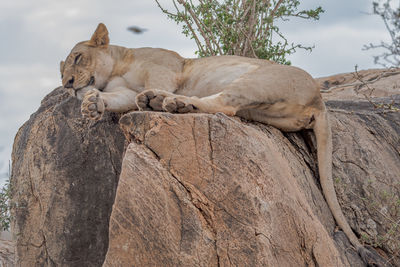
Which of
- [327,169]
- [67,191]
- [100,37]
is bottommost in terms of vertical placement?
[67,191]

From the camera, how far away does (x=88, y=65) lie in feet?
14.8

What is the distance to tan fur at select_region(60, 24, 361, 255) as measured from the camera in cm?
354

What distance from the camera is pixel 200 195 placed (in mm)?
2789

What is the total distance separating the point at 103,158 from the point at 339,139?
2131 millimetres

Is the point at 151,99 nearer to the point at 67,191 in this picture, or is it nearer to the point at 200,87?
the point at 200,87

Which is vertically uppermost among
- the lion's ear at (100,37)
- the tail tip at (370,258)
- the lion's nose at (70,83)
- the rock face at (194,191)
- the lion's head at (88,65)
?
the lion's ear at (100,37)

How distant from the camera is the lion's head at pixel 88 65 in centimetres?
439

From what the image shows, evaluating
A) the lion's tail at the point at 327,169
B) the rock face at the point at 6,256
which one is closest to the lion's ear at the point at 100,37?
the lion's tail at the point at 327,169

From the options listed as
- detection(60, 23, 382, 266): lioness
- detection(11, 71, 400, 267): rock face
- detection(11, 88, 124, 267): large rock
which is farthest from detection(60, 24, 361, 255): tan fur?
detection(11, 88, 124, 267): large rock

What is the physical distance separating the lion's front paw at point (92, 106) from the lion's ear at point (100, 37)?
1165 mm

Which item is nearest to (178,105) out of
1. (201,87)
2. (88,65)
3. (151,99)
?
(151,99)

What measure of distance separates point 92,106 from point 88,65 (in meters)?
1.07

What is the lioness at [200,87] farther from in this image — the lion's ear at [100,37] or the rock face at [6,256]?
the rock face at [6,256]

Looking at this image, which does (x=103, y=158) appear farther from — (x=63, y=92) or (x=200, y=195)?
(x=200, y=195)
